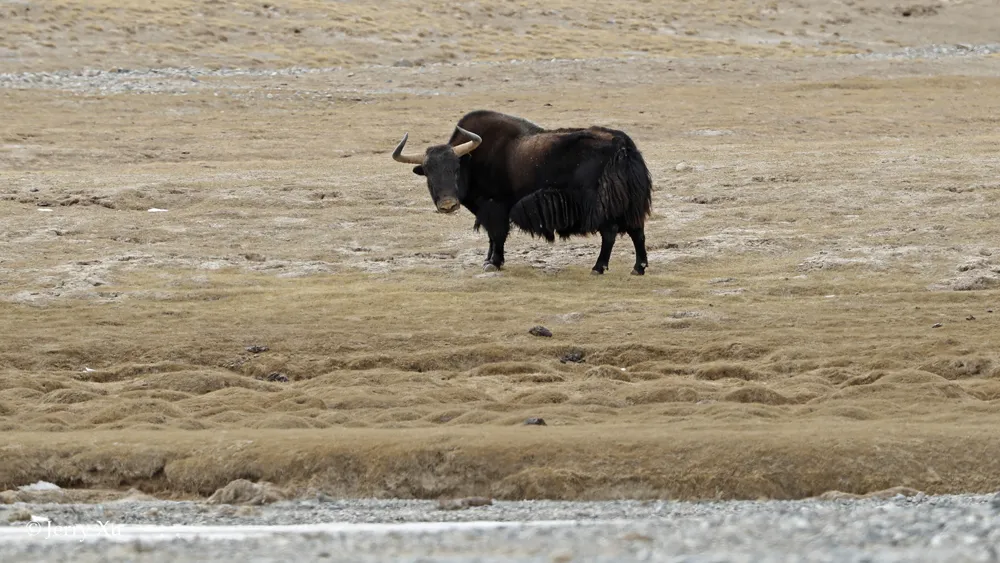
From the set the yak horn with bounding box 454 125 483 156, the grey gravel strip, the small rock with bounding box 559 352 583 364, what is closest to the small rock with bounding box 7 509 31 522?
the small rock with bounding box 559 352 583 364

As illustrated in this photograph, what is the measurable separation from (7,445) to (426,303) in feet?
18.0

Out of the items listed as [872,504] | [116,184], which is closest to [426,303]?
[872,504]

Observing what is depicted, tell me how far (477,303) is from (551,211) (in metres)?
1.39

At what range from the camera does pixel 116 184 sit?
2250 cm

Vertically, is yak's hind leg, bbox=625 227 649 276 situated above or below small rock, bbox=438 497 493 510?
below

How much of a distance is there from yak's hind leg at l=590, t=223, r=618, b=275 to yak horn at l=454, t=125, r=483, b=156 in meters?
1.64

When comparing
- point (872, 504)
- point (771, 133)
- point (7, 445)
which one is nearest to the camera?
point (872, 504)

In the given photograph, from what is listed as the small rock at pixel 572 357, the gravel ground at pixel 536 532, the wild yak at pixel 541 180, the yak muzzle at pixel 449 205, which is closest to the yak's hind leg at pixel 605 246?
the wild yak at pixel 541 180

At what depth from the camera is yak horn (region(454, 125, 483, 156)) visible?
16.6 m

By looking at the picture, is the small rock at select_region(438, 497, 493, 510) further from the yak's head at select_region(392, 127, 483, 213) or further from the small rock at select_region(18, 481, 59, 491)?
the yak's head at select_region(392, 127, 483, 213)

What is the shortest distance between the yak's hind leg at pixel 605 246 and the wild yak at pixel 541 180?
10 millimetres

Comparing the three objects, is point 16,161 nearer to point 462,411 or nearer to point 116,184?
point 116,184

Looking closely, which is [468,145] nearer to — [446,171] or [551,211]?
[446,171]

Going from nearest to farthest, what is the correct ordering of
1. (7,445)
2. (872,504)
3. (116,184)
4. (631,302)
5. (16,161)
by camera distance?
(872,504) → (7,445) → (631,302) → (116,184) → (16,161)
